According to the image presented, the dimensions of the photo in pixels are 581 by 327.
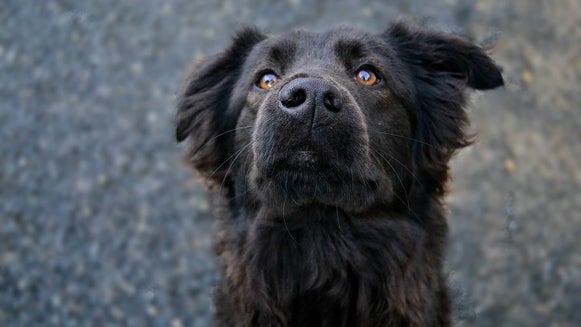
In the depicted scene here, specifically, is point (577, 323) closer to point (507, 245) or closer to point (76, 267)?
point (507, 245)

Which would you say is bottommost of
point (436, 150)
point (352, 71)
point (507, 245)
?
point (507, 245)

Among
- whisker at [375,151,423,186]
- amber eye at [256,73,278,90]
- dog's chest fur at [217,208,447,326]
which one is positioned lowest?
dog's chest fur at [217,208,447,326]

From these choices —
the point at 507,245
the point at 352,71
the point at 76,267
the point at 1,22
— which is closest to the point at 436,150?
the point at 352,71

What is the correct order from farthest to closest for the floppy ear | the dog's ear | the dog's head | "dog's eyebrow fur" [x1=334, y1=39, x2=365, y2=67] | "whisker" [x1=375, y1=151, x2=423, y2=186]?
the dog's ear < the floppy ear < "dog's eyebrow fur" [x1=334, y1=39, x2=365, y2=67] < "whisker" [x1=375, y1=151, x2=423, y2=186] < the dog's head

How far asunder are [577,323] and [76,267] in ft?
13.1

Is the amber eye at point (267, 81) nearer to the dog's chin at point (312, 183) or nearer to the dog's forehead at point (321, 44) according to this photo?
the dog's forehead at point (321, 44)

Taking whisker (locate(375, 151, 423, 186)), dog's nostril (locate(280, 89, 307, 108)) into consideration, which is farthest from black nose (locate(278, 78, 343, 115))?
whisker (locate(375, 151, 423, 186))

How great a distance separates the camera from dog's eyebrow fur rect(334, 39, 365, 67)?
3.87 meters

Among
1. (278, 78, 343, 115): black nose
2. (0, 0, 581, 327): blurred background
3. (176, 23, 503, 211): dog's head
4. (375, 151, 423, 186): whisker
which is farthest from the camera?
(0, 0, 581, 327): blurred background

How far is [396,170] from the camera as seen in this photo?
3840 mm

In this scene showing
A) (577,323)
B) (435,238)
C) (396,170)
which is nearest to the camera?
(396,170)

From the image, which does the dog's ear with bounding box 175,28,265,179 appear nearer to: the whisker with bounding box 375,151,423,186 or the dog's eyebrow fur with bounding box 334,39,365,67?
the dog's eyebrow fur with bounding box 334,39,365,67

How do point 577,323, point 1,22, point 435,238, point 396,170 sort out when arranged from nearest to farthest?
1. point 396,170
2. point 435,238
3. point 577,323
4. point 1,22

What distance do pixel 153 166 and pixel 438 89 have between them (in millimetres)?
3046
